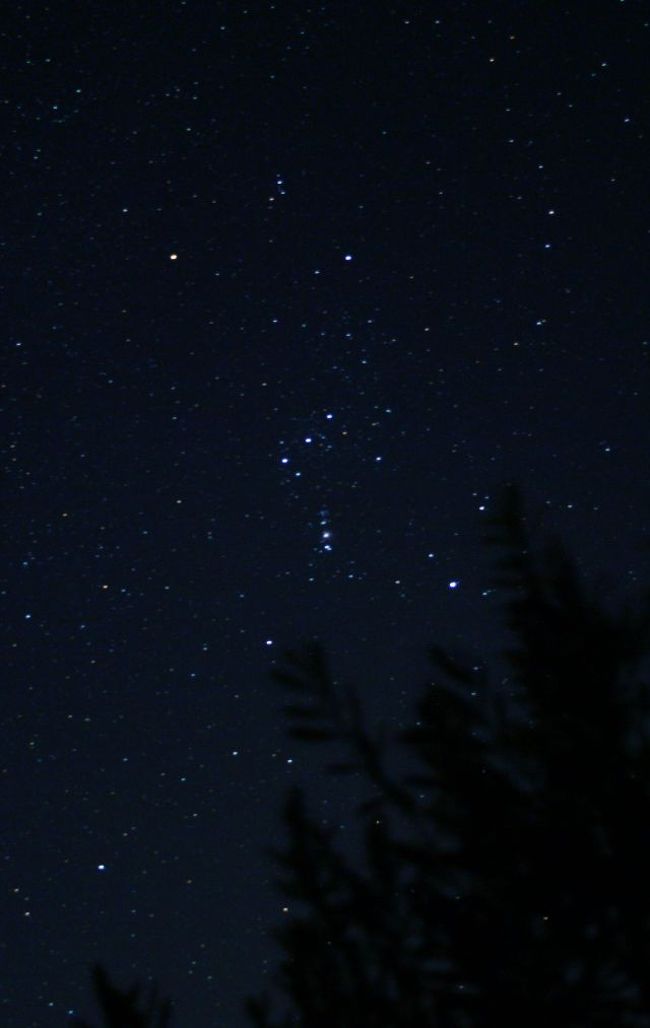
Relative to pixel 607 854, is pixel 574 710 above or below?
above

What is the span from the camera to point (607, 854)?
188cm

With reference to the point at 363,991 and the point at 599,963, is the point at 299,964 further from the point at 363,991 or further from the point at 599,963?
the point at 599,963

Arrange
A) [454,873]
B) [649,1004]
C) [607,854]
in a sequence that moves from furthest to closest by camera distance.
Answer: [454,873] < [607,854] < [649,1004]

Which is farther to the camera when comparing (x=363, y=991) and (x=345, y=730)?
(x=345, y=730)

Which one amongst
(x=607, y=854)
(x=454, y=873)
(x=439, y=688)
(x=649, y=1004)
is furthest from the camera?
(x=439, y=688)

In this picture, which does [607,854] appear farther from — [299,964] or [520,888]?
[299,964]

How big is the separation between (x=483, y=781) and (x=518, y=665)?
0.27m

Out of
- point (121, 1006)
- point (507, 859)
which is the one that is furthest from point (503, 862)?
point (121, 1006)

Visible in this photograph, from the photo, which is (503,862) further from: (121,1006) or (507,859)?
(121,1006)

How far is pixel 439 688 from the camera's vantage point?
223cm

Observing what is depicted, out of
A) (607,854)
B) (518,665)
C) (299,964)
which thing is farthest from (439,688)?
(299,964)

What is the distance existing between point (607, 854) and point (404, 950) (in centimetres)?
46

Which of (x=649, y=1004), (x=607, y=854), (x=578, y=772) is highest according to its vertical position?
(x=578, y=772)

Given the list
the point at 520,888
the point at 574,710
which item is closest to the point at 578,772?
the point at 574,710
